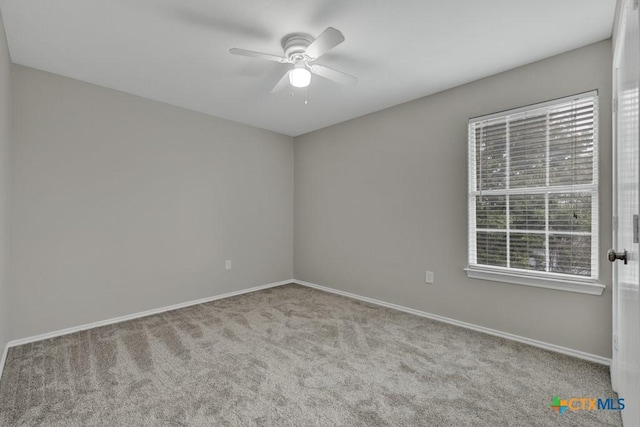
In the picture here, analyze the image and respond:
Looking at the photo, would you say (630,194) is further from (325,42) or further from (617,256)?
(325,42)

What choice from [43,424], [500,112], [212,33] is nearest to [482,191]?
[500,112]

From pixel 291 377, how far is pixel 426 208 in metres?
2.19

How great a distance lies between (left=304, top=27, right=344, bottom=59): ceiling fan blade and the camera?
72.6 inches

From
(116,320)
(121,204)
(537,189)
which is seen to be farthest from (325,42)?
(116,320)

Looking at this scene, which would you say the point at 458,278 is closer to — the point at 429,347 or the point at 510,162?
the point at 429,347

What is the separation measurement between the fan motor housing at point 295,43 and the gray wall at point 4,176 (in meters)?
1.93

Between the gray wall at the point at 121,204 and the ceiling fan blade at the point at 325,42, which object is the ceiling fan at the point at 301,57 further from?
the gray wall at the point at 121,204

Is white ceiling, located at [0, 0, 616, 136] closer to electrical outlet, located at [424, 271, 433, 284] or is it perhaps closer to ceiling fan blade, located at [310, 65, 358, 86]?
ceiling fan blade, located at [310, 65, 358, 86]

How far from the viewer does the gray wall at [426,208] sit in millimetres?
2383

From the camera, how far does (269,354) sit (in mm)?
2441

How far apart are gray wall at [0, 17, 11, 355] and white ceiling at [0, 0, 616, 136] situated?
0.72 ft

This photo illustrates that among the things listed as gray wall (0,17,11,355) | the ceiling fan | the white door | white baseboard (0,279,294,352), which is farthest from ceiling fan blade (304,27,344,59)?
white baseboard (0,279,294,352)

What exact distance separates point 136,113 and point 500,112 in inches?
145

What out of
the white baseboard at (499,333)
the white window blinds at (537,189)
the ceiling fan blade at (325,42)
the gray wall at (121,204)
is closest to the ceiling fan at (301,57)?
the ceiling fan blade at (325,42)
